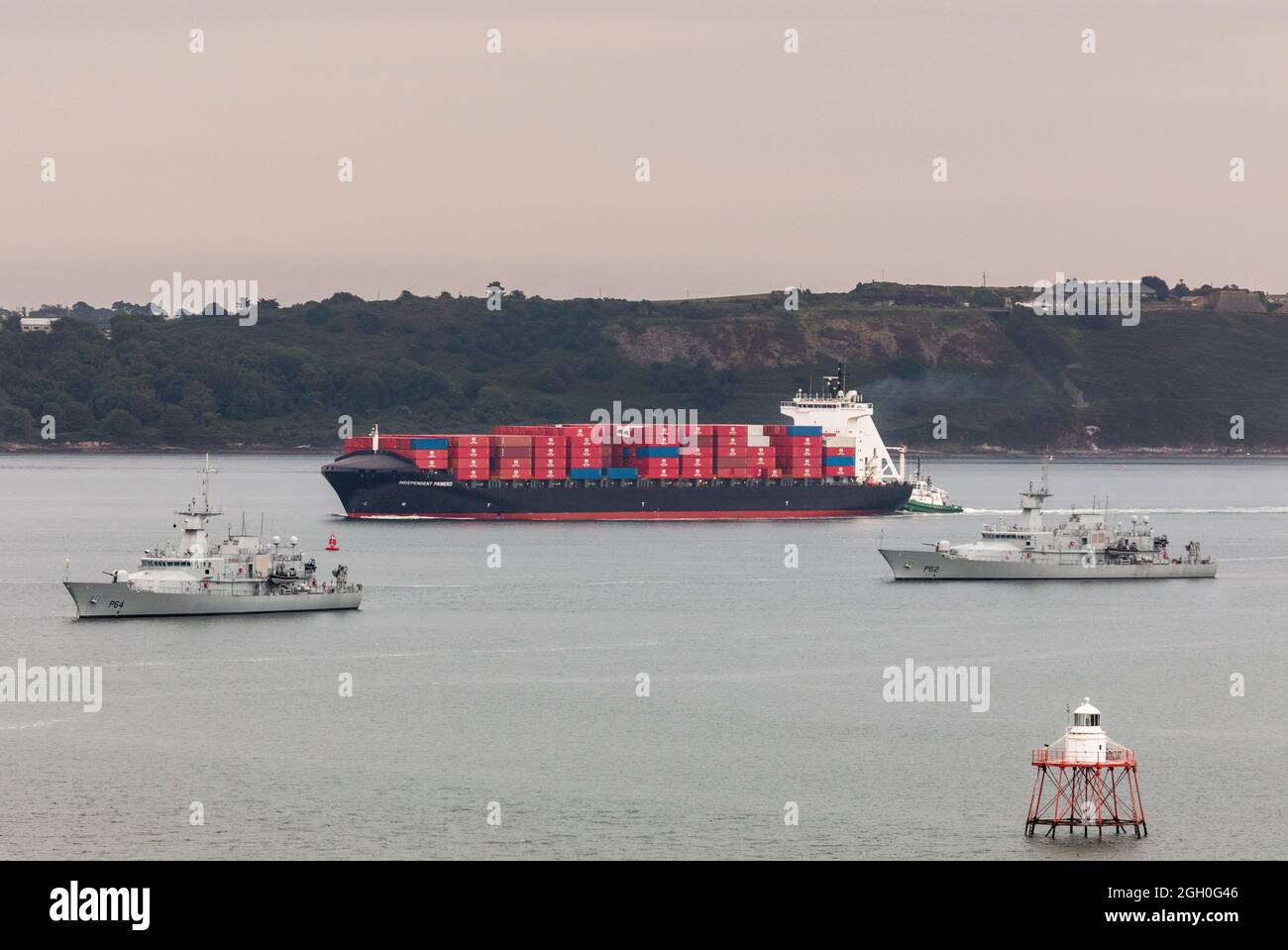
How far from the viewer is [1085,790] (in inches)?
1802

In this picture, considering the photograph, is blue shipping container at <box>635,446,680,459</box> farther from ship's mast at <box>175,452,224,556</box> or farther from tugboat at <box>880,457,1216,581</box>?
ship's mast at <box>175,452,224,556</box>

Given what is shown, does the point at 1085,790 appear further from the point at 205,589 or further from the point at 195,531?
the point at 205,589

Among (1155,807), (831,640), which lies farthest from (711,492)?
(1155,807)

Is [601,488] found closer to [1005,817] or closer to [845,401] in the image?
[845,401]

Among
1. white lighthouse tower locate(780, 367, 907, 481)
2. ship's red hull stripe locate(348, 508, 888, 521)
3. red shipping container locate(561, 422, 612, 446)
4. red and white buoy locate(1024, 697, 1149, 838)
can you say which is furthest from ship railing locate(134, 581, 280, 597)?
white lighthouse tower locate(780, 367, 907, 481)

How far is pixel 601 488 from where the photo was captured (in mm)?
145500

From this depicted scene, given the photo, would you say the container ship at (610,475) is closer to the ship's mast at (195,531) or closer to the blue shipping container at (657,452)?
the blue shipping container at (657,452)

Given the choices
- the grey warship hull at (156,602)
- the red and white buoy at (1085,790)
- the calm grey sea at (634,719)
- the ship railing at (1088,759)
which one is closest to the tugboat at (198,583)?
the grey warship hull at (156,602)

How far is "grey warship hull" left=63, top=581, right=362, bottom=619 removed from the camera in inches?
3063

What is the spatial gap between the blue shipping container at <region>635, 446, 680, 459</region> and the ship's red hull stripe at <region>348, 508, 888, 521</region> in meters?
4.13

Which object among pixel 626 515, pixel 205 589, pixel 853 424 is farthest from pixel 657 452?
pixel 205 589

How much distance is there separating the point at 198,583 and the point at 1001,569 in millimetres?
39137

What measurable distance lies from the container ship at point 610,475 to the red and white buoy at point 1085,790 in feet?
318

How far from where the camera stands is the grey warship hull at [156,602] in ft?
255
